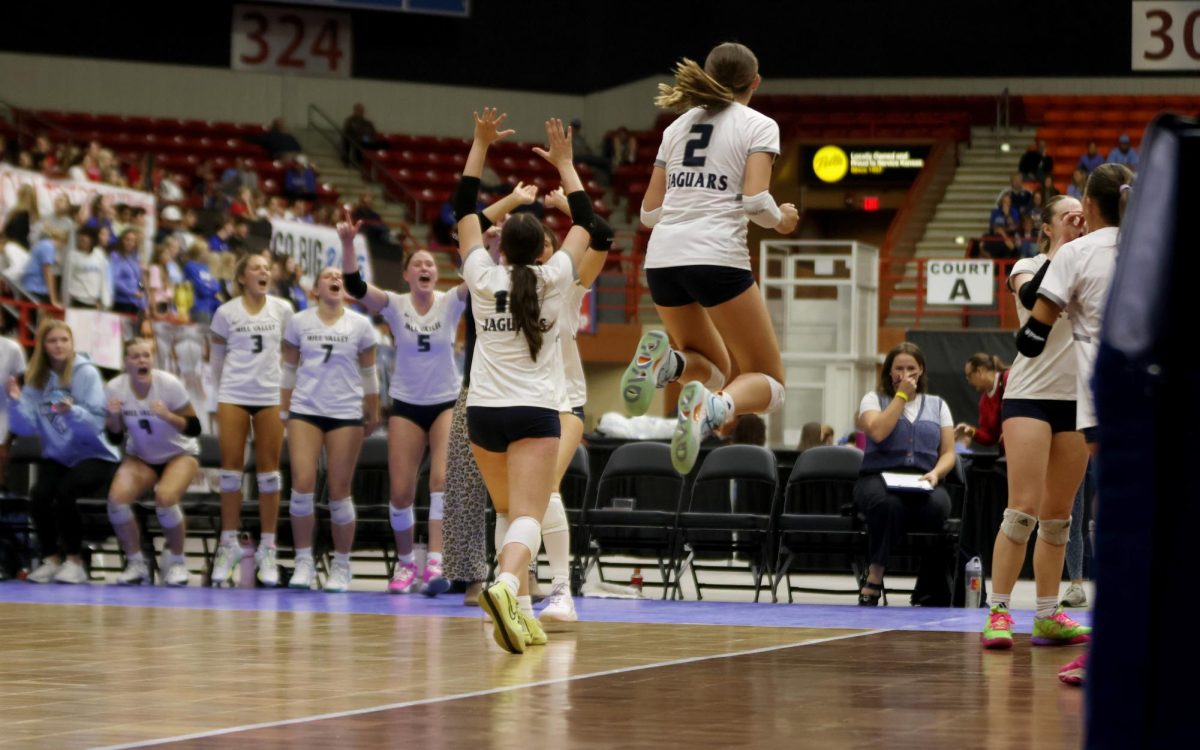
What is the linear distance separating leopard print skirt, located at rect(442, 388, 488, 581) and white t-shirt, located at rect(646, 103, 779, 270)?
3.31 meters

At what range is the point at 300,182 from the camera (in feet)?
79.9

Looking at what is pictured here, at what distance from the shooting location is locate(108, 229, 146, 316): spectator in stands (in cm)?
1552

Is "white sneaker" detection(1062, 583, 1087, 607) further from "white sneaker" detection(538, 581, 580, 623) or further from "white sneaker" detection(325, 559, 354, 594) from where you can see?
"white sneaker" detection(325, 559, 354, 594)

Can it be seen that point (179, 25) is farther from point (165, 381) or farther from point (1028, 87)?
point (165, 381)

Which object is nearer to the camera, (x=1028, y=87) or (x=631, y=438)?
(x=631, y=438)

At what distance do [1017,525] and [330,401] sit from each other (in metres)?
4.87

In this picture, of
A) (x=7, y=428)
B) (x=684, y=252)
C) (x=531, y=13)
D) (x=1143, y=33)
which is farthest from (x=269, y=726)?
(x=531, y=13)

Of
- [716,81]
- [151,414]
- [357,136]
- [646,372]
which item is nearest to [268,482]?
[151,414]

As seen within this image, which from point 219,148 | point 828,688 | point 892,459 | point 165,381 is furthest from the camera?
point 219,148

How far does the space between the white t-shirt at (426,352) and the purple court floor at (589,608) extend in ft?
4.12

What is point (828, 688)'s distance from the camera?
571 centimetres

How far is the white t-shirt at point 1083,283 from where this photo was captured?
20.5 feet

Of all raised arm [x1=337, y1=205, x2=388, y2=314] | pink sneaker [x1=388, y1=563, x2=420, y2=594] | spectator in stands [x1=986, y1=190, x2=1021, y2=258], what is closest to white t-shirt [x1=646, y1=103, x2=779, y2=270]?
raised arm [x1=337, y1=205, x2=388, y2=314]

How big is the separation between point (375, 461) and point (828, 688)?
709 cm
